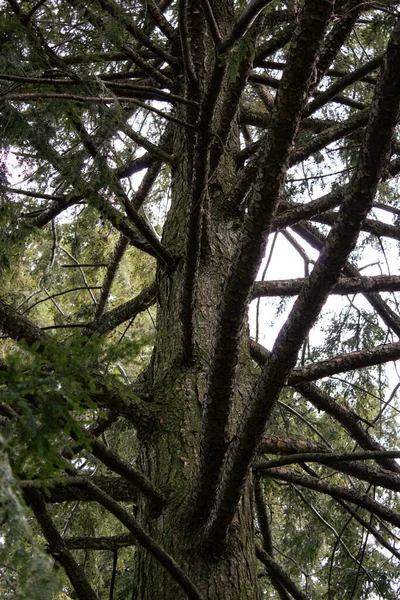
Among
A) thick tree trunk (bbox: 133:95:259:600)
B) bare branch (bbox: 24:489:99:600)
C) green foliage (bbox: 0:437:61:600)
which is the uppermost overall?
thick tree trunk (bbox: 133:95:259:600)

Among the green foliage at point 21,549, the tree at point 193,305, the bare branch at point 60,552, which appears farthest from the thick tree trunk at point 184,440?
the green foliage at point 21,549

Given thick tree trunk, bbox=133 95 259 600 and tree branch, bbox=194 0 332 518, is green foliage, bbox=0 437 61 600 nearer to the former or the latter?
tree branch, bbox=194 0 332 518

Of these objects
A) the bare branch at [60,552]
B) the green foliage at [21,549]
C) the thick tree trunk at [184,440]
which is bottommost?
the green foliage at [21,549]

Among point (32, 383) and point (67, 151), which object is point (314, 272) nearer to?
point (32, 383)

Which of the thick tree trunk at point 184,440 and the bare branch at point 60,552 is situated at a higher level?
the thick tree trunk at point 184,440

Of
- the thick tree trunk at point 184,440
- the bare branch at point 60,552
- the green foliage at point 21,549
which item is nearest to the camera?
the green foliage at point 21,549

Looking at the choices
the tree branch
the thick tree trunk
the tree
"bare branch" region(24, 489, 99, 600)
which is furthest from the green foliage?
the thick tree trunk

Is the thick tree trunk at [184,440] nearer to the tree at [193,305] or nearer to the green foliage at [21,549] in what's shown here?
the tree at [193,305]

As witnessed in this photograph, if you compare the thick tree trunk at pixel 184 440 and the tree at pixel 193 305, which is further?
the thick tree trunk at pixel 184 440

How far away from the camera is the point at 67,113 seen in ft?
8.52

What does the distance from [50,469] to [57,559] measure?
0.88m

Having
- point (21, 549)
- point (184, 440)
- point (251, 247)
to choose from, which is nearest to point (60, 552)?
point (184, 440)

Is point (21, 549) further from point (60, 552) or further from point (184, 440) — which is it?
point (184, 440)

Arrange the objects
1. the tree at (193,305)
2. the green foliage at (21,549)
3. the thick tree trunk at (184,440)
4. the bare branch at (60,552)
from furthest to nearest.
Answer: the thick tree trunk at (184,440), the bare branch at (60,552), the tree at (193,305), the green foliage at (21,549)
